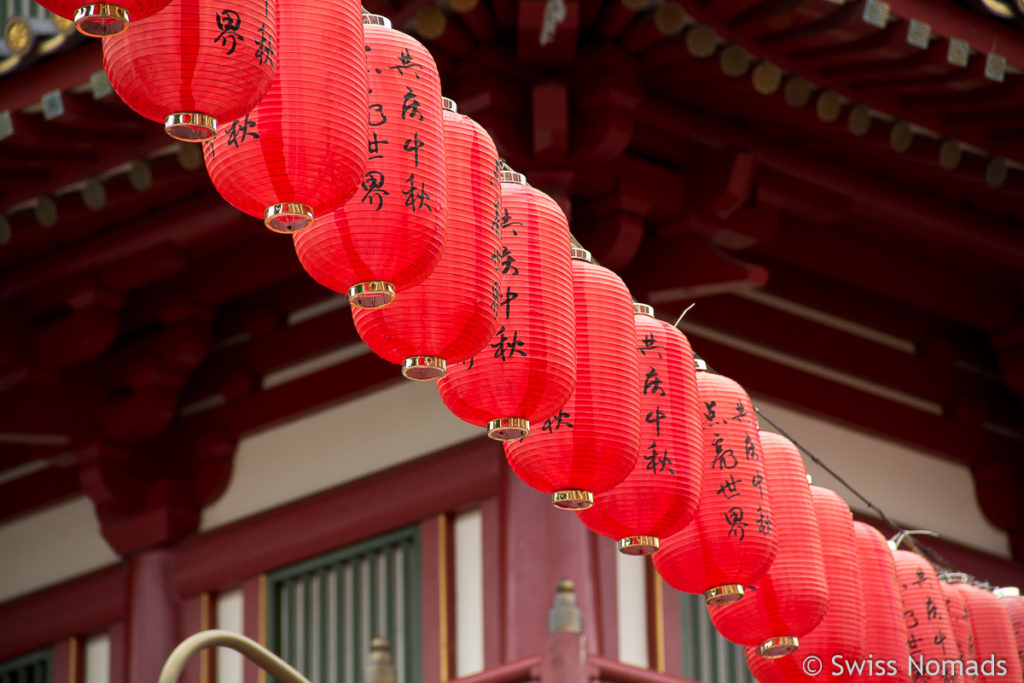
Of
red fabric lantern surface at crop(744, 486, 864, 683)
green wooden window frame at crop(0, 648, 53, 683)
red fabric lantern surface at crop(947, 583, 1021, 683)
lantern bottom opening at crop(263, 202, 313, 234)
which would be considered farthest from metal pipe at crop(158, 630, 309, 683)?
green wooden window frame at crop(0, 648, 53, 683)

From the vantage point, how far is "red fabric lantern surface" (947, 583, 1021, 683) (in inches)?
342

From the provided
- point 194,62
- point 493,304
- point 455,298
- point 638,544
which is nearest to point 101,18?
point 194,62

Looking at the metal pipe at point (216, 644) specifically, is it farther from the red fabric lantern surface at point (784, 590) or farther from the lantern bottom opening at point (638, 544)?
the red fabric lantern surface at point (784, 590)

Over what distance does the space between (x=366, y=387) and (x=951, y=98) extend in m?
3.60

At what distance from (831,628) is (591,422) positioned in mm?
2149

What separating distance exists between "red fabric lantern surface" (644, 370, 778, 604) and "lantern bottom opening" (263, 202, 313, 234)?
241 centimetres

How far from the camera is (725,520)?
6.81m

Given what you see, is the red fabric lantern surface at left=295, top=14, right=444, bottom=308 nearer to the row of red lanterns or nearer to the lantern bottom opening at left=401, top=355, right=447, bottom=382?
the row of red lanterns

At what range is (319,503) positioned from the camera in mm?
10219

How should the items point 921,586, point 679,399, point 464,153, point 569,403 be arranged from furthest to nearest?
point 921,586 < point 679,399 < point 569,403 < point 464,153

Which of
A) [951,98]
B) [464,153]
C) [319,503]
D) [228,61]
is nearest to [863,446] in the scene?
[951,98]

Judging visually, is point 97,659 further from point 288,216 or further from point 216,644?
point 288,216

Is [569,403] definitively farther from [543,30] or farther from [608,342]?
[543,30]

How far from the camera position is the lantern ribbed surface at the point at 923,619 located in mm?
8297
